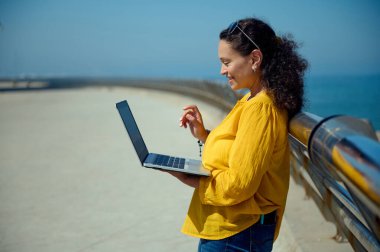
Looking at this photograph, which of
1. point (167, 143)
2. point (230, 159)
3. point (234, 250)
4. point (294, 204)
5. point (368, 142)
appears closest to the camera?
point (368, 142)

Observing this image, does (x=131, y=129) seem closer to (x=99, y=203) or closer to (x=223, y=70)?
(x=223, y=70)

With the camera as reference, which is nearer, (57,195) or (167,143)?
(57,195)

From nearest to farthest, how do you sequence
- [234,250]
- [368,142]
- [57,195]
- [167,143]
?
[368,142], [234,250], [57,195], [167,143]

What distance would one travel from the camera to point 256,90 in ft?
8.55

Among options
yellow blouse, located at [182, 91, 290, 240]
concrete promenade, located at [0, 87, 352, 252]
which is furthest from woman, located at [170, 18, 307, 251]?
concrete promenade, located at [0, 87, 352, 252]

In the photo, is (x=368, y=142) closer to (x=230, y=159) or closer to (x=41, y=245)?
(x=230, y=159)

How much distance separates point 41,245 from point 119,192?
207 centimetres

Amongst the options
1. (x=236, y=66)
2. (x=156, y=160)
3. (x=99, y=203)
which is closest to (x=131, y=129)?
(x=156, y=160)

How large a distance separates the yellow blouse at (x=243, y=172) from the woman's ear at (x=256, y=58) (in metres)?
0.14

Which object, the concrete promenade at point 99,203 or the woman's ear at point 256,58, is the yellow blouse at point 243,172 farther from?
the concrete promenade at point 99,203

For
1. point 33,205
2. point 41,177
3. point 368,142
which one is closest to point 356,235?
point 368,142

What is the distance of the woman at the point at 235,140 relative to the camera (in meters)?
2.43

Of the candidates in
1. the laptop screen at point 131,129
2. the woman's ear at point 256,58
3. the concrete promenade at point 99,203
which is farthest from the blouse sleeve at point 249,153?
the concrete promenade at point 99,203

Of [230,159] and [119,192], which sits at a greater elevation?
[230,159]
